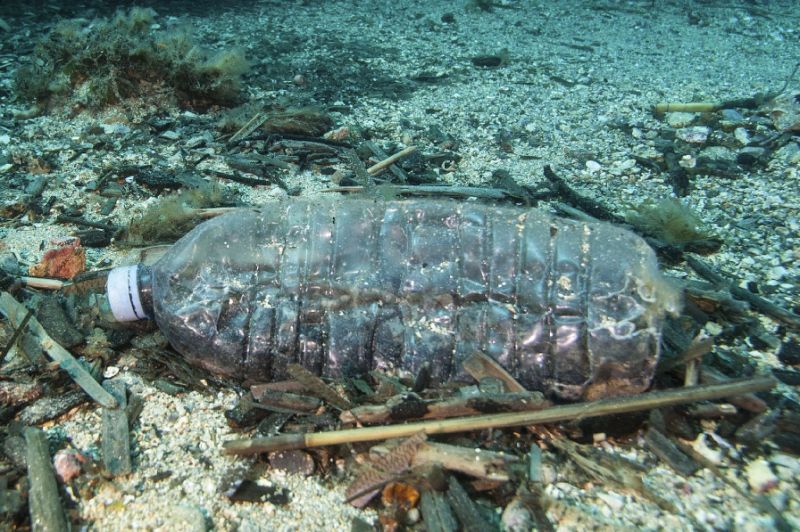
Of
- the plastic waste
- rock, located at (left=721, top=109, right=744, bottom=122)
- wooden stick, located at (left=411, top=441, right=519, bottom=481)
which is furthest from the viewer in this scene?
rock, located at (left=721, top=109, right=744, bottom=122)

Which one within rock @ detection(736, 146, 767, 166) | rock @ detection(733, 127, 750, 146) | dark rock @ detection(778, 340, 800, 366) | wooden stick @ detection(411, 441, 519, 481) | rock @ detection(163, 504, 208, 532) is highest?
rock @ detection(733, 127, 750, 146)

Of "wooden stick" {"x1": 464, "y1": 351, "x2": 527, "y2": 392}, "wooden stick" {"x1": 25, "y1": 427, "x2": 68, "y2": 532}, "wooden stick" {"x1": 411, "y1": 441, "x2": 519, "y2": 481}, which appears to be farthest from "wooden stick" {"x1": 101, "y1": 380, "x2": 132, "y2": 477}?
"wooden stick" {"x1": 464, "y1": 351, "x2": 527, "y2": 392}

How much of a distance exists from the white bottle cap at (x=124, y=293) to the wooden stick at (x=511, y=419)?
3.04 ft

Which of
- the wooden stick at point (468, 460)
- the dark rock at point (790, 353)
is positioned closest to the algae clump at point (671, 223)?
the dark rock at point (790, 353)

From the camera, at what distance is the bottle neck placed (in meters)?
2.95

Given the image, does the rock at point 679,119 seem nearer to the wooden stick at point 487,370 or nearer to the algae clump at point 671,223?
the algae clump at point 671,223

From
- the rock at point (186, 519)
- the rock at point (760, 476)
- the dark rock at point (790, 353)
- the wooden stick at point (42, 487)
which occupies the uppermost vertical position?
the dark rock at point (790, 353)

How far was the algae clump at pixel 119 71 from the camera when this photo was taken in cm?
572

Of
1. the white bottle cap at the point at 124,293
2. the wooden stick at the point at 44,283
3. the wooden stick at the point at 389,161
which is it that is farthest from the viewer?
the wooden stick at the point at 389,161

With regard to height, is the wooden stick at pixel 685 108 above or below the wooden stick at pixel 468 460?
above

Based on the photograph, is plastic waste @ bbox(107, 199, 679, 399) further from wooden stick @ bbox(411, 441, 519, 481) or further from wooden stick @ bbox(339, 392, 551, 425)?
wooden stick @ bbox(411, 441, 519, 481)

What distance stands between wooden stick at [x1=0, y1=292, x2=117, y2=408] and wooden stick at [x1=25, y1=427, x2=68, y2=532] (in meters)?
0.29

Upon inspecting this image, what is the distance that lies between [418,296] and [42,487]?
179cm

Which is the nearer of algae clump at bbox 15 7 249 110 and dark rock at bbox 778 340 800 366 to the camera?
dark rock at bbox 778 340 800 366
